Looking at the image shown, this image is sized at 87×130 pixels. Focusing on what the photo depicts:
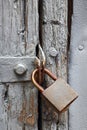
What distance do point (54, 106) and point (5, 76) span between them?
181mm

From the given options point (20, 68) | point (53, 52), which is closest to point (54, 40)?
point (53, 52)

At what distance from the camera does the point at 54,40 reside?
3.60 feet

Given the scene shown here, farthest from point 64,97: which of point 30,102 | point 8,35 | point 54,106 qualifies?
point 8,35

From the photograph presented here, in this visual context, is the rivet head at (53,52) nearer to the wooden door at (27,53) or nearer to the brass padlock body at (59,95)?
the wooden door at (27,53)

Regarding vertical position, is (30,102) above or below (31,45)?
below

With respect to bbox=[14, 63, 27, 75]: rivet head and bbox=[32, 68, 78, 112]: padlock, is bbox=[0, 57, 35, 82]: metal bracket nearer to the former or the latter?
bbox=[14, 63, 27, 75]: rivet head

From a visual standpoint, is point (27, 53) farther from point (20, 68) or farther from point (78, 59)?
point (78, 59)

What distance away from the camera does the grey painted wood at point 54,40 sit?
109 cm

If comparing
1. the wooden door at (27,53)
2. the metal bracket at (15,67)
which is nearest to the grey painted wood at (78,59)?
the wooden door at (27,53)

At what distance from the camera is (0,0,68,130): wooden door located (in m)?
1.07

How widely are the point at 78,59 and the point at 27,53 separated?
172mm

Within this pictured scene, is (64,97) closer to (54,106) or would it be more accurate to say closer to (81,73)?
(54,106)

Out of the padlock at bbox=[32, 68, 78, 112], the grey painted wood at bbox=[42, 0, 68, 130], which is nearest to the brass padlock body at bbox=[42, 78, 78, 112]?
the padlock at bbox=[32, 68, 78, 112]

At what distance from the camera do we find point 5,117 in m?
1.11
